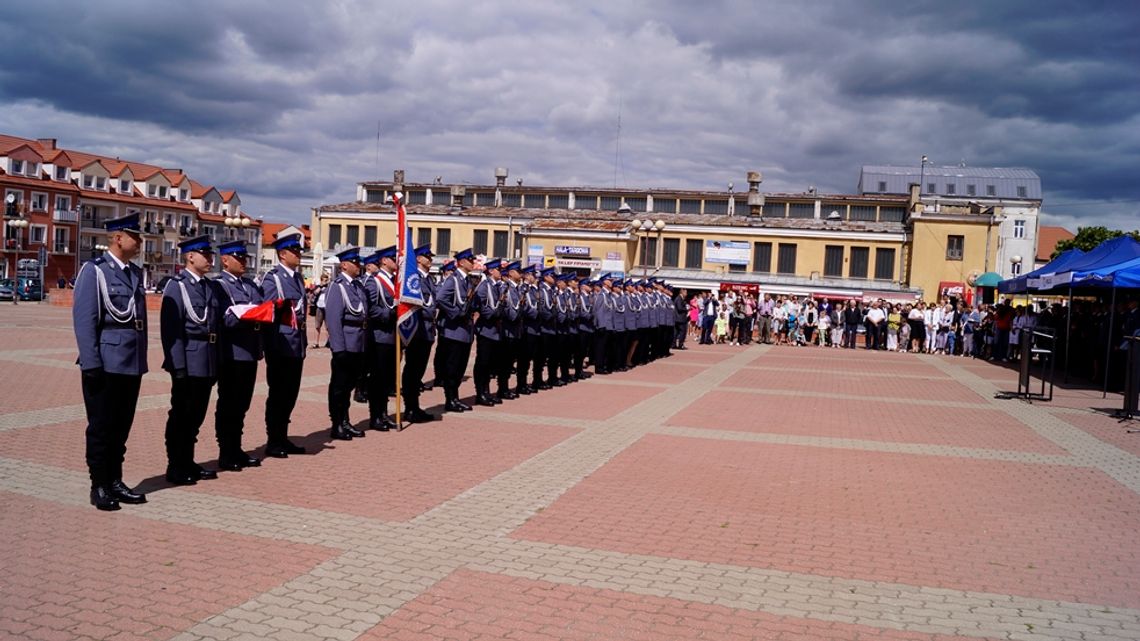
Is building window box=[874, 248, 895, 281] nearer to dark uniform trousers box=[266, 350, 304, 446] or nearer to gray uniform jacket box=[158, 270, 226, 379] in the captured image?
dark uniform trousers box=[266, 350, 304, 446]

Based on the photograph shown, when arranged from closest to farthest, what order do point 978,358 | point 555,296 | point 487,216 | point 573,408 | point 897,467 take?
point 897,467
point 573,408
point 555,296
point 978,358
point 487,216

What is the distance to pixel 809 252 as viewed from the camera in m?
52.8

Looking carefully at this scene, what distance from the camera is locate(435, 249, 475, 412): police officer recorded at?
12328 mm

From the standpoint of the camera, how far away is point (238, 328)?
823 cm

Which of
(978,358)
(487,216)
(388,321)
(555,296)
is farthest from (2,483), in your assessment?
(487,216)

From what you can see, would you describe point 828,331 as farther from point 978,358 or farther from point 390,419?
point 390,419

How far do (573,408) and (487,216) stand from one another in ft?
152

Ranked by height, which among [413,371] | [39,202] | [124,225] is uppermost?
[39,202]

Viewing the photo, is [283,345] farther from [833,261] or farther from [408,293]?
[833,261]

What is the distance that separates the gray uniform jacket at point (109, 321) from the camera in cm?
664

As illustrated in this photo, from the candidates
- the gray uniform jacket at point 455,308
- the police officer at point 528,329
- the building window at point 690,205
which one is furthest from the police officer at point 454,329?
the building window at point 690,205

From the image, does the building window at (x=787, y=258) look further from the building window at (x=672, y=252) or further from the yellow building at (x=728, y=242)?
the building window at (x=672, y=252)

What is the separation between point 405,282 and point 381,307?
0.42 m

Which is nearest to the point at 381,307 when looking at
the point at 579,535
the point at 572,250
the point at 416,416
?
the point at 416,416
